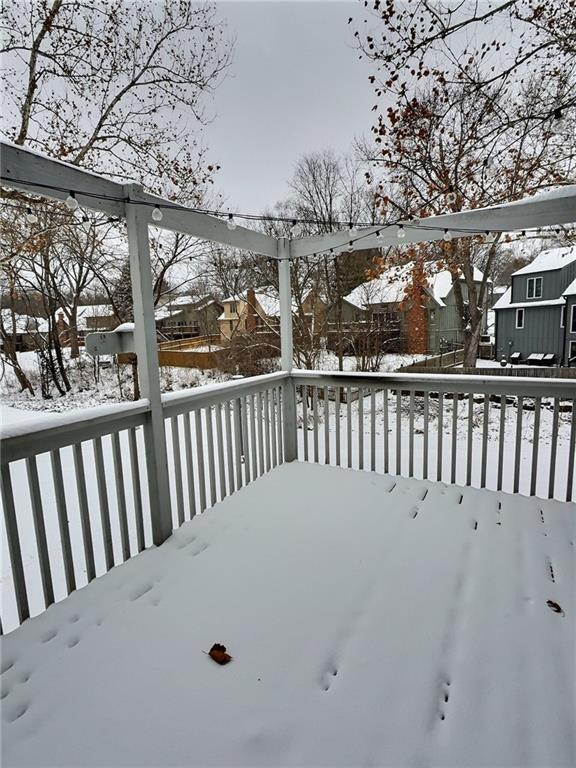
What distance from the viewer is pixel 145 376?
2340mm

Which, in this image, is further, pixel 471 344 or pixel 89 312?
pixel 89 312

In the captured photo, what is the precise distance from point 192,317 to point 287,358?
7051mm

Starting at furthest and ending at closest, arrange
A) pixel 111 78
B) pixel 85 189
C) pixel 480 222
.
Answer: pixel 111 78 < pixel 480 222 < pixel 85 189

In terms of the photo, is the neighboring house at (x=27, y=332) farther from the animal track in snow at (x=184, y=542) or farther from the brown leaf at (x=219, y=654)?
the brown leaf at (x=219, y=654)

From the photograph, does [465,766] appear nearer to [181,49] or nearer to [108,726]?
[108,726]

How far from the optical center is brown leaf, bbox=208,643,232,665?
1.52 meters

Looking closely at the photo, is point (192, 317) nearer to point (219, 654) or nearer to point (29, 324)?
point (29, 324)

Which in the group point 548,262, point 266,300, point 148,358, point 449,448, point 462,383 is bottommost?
point 449,448

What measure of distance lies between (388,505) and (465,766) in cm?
172

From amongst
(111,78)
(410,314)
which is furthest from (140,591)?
(410,314)

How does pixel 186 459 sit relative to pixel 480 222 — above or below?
below

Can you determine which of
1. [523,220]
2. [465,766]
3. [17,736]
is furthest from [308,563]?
[523,220]

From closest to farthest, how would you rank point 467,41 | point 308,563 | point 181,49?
point 308,563 < point 467,41 < point 181,49

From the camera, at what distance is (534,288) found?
9773 millimetres
